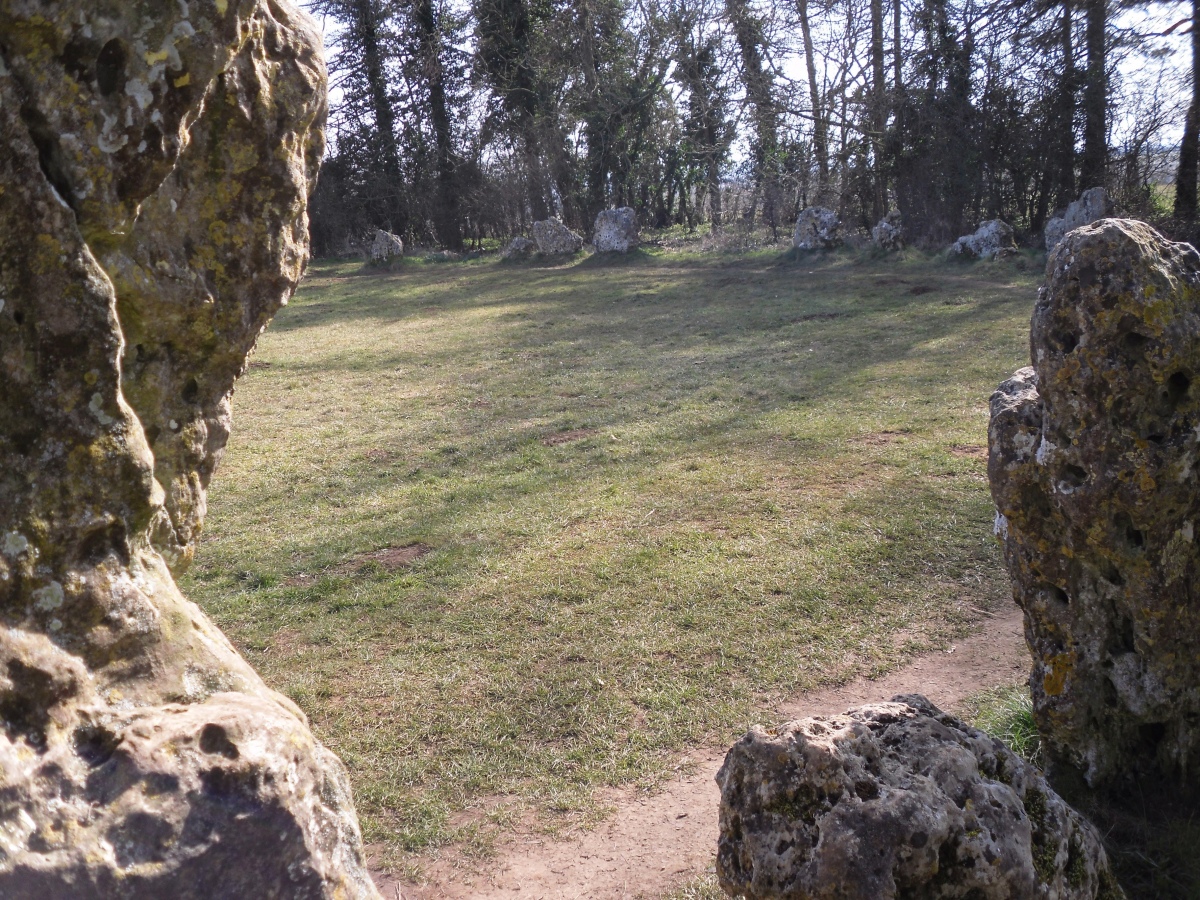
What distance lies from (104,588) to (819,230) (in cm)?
1674

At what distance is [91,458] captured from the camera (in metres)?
1.61

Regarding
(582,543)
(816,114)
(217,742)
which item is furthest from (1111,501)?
(816,114)

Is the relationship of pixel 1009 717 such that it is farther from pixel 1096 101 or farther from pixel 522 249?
pixel 522 249

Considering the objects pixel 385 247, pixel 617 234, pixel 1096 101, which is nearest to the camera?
pixel 1096 101

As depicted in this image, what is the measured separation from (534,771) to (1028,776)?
73.3 inches

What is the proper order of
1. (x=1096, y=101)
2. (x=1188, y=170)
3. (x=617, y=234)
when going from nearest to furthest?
(x=1188, y=170) < (x=1096, y=101) < (x=617, y=234)

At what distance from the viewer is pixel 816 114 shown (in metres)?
18.9

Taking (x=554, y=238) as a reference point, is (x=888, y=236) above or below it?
below

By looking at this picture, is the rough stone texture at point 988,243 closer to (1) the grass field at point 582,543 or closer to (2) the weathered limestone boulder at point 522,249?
(1) the grass field at point 582,543

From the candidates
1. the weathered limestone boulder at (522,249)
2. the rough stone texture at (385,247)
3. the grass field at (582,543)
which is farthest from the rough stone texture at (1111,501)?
the rough stone texture at (385,247)

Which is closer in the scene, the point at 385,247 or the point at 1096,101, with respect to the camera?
the point at 1096,101

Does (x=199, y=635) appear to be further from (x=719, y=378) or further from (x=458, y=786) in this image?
(x=719, y=378)

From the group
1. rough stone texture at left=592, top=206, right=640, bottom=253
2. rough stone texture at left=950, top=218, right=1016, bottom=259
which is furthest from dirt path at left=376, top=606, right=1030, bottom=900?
rough stone texture at left=592, top=206, right=640, bottom=253

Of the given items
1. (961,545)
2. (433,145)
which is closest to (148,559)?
(961,545)
